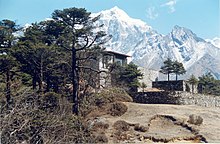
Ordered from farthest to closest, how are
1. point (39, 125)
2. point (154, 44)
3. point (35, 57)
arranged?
Result: point (154, 44) < point (35, 57) < point (39, 125)

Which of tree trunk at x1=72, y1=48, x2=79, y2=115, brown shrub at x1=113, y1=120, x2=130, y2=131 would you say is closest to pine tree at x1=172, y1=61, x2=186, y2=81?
tree trunk at x1=72, y1=48, x2=79, y2=115

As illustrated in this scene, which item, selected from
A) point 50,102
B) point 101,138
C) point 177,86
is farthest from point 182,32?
point 101,138

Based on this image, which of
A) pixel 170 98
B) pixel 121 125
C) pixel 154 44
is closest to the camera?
pixel 121 125

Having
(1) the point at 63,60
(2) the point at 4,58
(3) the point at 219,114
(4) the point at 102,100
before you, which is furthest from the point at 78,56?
(3) the point at 219,114

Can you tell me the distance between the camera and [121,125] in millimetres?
6219

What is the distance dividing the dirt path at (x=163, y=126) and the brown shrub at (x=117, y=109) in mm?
78

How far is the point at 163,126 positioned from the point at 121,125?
693 mm

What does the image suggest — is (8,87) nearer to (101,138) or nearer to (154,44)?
(101,138)

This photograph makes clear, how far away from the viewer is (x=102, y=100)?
284 inches

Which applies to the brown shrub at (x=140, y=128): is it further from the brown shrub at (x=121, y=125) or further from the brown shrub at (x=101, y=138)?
the brown shrub at (x=101, y=138)

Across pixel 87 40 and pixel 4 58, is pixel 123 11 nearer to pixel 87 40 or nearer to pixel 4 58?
pixel 87 40

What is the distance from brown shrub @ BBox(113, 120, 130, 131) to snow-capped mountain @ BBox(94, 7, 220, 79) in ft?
5.80

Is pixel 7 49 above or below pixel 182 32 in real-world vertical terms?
below

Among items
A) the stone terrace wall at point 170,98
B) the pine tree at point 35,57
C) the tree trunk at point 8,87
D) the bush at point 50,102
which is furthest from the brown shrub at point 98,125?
the stone terrace wall at point 170,98
